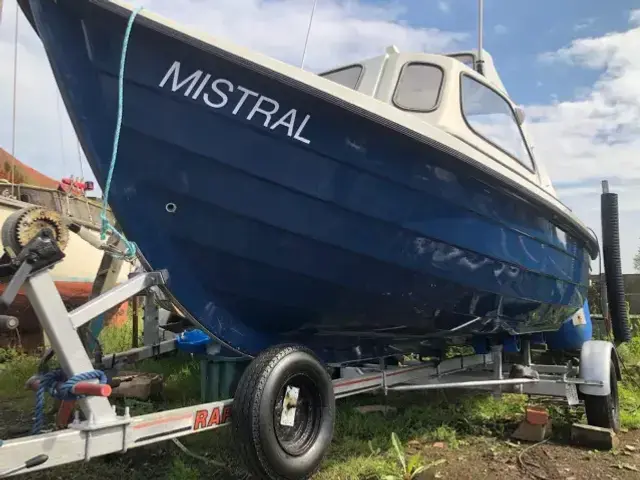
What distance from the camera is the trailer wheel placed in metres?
2.97

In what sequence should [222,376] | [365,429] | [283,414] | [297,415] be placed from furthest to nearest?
1. [365,429]
2. [222,376]
3. [297,415]
4. [283,414]

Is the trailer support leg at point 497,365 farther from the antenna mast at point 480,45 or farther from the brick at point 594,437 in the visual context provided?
the antenna mast at point 480,45

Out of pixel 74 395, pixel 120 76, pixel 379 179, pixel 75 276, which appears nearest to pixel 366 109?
pixel 379 179

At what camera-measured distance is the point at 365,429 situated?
4.54 metres

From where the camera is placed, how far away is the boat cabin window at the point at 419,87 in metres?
4.01

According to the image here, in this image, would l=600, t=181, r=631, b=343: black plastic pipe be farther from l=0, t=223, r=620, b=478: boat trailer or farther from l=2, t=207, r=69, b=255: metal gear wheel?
l=2, t=207, r=69, b=255: metal gear wheel

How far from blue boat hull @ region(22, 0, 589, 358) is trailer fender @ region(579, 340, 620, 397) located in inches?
54.4

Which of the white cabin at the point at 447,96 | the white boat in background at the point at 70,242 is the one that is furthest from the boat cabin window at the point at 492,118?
the white boat in background at the point at 70,242

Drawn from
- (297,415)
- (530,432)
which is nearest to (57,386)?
(297,415)

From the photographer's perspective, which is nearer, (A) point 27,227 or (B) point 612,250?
(A) point 27,227

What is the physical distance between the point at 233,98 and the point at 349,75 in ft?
5.90

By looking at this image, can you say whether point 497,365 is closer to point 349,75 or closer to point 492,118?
point 492,118

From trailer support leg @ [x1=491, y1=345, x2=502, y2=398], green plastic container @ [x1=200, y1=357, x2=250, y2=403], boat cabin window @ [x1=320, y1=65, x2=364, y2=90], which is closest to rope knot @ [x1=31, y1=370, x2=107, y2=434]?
green plastic container @ [x1=200, y1=357, x2=250, y2=403]

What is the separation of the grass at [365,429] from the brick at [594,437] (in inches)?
9.3
